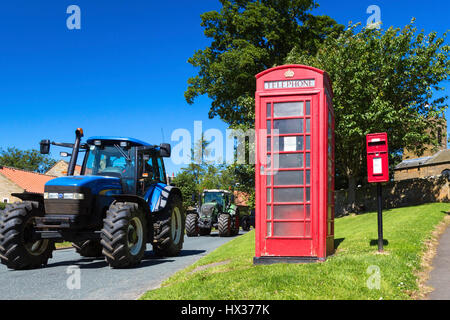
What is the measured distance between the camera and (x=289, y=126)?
7836 millimetres

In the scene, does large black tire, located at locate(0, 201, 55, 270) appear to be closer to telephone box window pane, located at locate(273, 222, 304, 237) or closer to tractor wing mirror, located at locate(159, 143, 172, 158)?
tractor wing mirror, located at locate(159, 143, 172, 158)

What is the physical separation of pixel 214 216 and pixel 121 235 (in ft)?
51.6

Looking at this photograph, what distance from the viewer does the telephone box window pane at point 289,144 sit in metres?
7.77

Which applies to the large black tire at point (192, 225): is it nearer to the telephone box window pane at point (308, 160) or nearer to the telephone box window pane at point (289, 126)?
the telephone box window pane at point (289, 126)

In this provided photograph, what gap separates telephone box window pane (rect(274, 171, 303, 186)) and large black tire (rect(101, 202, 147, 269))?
317 centimetres

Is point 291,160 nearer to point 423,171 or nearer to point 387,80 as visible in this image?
point 387,80

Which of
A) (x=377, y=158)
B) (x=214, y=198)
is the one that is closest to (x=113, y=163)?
(x=377, y=158)

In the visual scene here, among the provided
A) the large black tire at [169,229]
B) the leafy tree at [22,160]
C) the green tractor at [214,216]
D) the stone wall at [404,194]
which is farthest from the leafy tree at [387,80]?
the leafy tree at [22,160]

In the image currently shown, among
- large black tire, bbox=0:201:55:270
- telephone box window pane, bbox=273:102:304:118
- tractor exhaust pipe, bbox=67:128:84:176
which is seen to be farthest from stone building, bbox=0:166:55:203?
telephone box window pane, bbox=273:102:304:118

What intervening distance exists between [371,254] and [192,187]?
4861 cm

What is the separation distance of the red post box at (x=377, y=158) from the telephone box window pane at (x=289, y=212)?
1504mm

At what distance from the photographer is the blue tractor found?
8742 mm

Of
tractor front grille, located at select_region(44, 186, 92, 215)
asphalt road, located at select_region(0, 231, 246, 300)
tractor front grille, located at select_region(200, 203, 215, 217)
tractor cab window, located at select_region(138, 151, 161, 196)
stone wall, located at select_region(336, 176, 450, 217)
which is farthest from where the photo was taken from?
stone wall, located at select_region(336, 176, 450, 217)

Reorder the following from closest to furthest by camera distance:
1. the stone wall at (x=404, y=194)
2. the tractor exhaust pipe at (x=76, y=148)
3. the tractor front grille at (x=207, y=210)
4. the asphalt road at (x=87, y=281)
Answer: the asphalt road at (x=87, y=281), the tractor exhaust pipe at (x=76, y=148), the tractor front grille at (x=207, y=210), the stone wall at (x=404, y=194)
